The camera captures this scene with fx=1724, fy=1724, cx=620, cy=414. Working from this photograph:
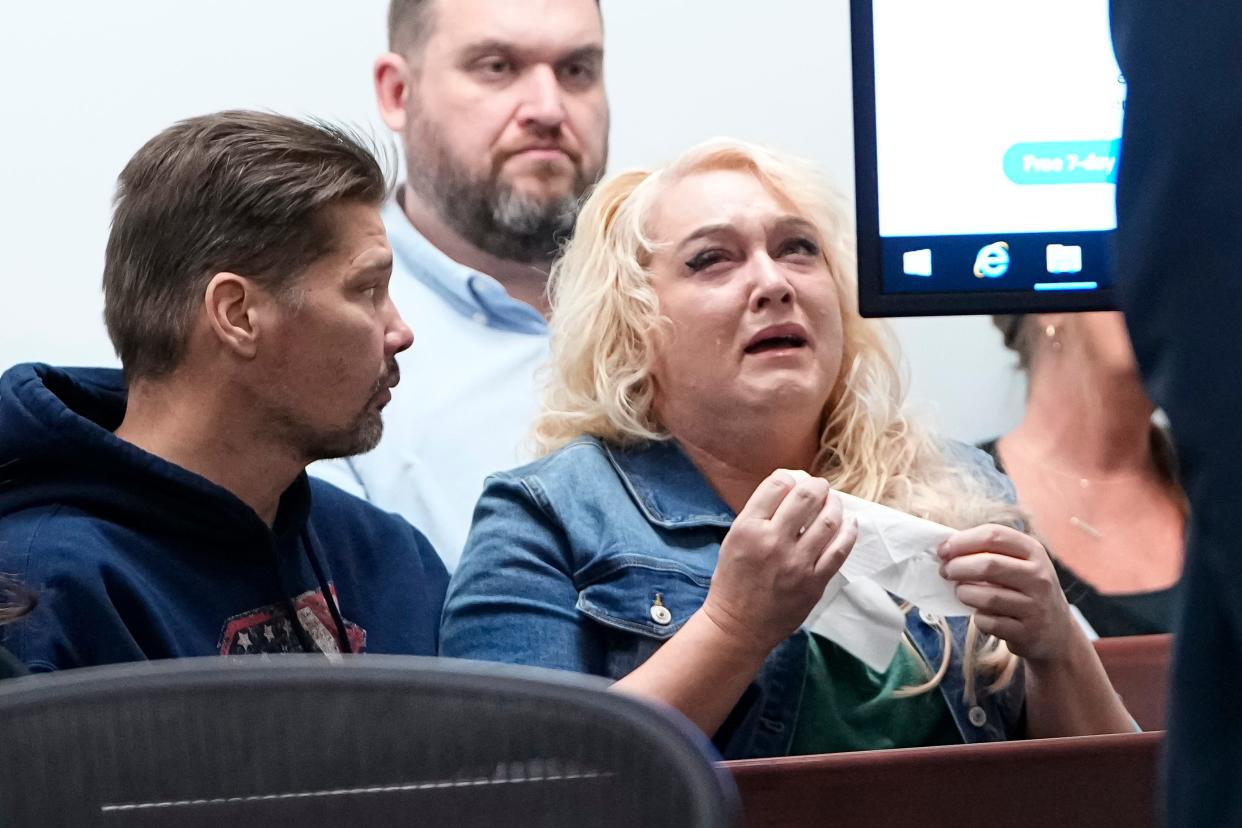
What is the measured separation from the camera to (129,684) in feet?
1.91

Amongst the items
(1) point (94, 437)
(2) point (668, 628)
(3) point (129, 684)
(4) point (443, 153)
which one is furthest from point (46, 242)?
(3) point (129, 684)

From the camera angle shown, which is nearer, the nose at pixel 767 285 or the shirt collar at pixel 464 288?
the nose at pixel 767 285

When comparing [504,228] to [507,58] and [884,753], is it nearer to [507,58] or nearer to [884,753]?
[507,58]

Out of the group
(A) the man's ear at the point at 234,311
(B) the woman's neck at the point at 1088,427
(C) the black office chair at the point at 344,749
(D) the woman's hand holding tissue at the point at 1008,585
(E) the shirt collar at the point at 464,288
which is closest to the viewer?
(C) the black office chair at the point at 344,749

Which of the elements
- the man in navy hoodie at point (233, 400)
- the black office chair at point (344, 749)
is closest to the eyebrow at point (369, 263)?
the man in navy hoodie at point (233, 400)

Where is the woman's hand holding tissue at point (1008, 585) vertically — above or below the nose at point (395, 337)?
below

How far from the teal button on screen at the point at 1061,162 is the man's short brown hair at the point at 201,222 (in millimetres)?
750

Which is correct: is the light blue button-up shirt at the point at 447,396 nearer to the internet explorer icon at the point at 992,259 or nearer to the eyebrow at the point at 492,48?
the eyebrow at the point at 492,48

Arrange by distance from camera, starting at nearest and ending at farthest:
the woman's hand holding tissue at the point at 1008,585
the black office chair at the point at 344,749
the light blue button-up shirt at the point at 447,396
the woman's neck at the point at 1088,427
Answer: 1. the black office chair at the point at 344,749
2. the woman's hand holding tissue at the point at 1008,585
3. the light blue button-up shirt at the point at 447,396
4. the woman's neck at the point at 1088,427

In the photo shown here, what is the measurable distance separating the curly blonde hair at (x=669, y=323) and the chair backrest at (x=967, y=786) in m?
0.36

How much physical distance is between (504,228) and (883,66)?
88 centimetres

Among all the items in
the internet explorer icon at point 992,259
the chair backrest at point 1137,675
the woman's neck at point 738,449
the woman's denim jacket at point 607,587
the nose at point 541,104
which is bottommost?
the chair backrest at point 1137,675

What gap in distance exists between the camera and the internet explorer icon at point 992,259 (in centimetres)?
172

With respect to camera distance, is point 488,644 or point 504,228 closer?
point 488,644
